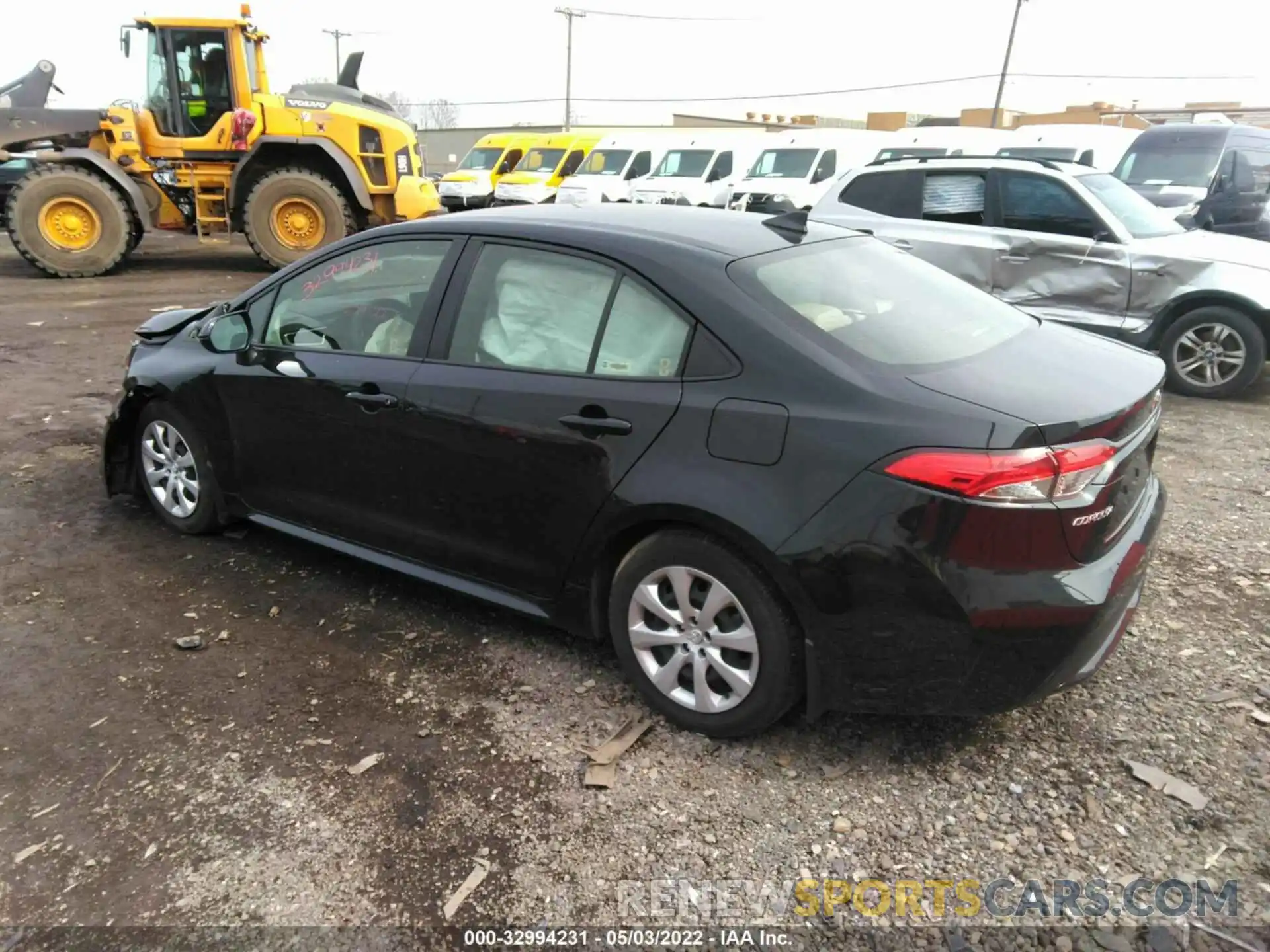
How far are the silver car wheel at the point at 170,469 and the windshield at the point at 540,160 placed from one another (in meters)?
19.2

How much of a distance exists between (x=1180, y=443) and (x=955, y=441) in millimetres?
4407

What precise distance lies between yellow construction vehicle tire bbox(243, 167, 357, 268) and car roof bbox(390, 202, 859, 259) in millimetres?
10095

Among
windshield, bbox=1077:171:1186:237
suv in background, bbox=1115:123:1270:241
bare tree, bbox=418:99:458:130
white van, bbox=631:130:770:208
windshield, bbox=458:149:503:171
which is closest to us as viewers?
windshield, bbox=1077:171:1186:237

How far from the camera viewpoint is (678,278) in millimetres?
2877

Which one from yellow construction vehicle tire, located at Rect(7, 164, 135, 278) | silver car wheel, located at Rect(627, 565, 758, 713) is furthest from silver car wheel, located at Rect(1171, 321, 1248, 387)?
yellow construction vehicle tire, located at Rect(7, 164, 135, 278)

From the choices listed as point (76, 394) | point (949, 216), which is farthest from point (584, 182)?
point (76, 394)

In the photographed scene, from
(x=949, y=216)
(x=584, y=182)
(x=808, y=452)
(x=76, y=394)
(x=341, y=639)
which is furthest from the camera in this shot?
(x=584, y=182)

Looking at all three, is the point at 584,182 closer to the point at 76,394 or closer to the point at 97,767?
the point at 76,394

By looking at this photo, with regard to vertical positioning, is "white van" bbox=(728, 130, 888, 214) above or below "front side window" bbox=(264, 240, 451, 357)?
above

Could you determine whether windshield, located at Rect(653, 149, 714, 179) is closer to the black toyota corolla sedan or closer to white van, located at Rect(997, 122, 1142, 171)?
white van, located at Rect(997, 122, 1142, 171)

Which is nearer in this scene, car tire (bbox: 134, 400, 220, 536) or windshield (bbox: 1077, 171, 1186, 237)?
car tire (bbox: 134, 400, 220, 536)

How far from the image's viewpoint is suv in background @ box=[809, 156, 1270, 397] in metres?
6.74

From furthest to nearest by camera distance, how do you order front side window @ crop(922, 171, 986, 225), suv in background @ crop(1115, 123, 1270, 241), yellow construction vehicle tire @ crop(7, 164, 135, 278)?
yellow construction vehicle tire @ crop(7, 164, 135, 278) → suv in background @ crop(1115, 123, 1270, 241) → front side window @ crop(922, 171, 986, 225)

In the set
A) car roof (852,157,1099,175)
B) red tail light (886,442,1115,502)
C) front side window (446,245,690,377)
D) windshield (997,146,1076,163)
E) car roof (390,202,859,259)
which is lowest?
red tail light (886,442,1115,502)
